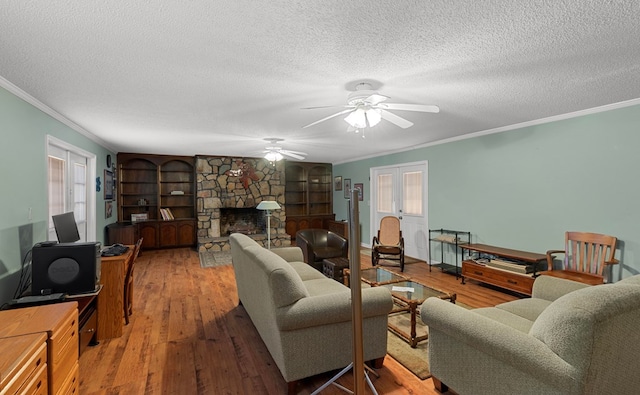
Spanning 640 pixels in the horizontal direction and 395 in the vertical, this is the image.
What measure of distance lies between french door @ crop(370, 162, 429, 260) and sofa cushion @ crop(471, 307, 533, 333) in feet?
11.4

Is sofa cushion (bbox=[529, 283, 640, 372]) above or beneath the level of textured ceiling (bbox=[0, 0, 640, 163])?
beneath

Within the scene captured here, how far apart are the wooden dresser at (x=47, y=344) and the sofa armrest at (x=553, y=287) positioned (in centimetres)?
329

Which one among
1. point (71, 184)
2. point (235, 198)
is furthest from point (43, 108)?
point (235, 198)

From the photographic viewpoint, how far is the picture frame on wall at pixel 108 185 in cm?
539

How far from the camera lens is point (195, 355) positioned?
2453 mm

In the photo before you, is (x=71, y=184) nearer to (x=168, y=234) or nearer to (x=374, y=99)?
(x=168, y=234)

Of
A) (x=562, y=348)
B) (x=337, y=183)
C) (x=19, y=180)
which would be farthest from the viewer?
(x=337, y=183)

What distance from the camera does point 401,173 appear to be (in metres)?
6.22

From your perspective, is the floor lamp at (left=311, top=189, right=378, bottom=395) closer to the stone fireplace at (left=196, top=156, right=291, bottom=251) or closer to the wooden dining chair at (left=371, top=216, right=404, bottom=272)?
the wooden dining chair at (left=371, top=216, right=404, bottom=272)

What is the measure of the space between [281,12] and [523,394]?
226 cm

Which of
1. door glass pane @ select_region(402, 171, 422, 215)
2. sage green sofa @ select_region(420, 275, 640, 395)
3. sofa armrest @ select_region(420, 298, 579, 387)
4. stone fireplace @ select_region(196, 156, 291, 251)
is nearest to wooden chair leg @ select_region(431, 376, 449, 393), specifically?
sage green sofa @ select_region(420, 275, 640, 395)

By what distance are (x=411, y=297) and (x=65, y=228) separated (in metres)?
3.50

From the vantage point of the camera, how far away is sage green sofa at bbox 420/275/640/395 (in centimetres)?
133

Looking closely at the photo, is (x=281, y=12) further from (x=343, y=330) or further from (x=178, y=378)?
(x=178, y=378)
